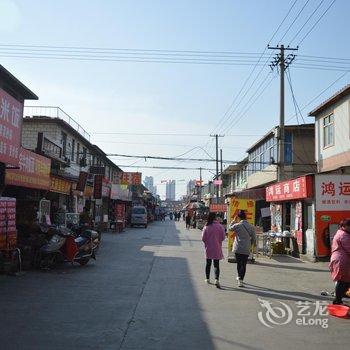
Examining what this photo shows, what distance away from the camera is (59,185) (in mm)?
24062

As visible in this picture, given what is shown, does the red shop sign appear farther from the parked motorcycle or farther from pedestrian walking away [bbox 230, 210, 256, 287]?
the parked motorcycle

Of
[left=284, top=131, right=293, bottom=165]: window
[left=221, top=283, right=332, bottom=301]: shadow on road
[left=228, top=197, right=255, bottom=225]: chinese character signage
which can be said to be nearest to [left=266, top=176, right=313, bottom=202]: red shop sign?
[left=228, top=197, right=255, bottom=225]: chinese character signage

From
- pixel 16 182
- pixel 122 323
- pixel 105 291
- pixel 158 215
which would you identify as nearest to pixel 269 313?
pixel 122 323

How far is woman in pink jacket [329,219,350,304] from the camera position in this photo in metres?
9.63

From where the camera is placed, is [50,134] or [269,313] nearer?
[269,313]

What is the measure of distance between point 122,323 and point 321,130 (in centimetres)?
2159

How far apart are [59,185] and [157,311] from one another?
1598 centimetres

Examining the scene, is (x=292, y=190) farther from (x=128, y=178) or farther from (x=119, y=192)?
(x=128, y=178)

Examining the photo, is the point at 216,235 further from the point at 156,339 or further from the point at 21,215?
the point at 21,215

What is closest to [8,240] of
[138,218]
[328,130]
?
[328,130]

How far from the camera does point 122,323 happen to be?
8.02 meters

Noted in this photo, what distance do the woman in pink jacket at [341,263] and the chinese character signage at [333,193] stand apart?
31.8 feet

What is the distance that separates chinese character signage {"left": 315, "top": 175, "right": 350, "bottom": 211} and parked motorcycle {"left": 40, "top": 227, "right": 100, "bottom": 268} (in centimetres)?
873

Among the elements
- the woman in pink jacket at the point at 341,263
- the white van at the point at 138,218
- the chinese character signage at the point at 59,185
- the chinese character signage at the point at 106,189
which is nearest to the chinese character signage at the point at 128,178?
the white van at the point at 138,218
